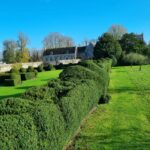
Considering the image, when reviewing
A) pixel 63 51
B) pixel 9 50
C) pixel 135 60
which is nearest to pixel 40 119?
pixel 135 60

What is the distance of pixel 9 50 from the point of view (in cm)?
7306

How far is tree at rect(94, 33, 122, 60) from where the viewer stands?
53.3 meters

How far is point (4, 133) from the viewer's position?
397cm

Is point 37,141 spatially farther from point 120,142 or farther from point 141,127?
point 141,127

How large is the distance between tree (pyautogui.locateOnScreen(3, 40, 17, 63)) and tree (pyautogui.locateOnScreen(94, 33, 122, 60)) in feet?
85.1

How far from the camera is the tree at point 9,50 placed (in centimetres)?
7093

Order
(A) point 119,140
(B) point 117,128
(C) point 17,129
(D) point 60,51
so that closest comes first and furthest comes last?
1. (C) point 17,129
2. (A) point 119,140
3. (B) point 117,128
4. (D) point 60,51

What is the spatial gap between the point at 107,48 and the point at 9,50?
31.1m

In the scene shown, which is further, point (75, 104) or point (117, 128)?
point (117, 128)

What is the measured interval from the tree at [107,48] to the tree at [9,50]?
26.0 meters

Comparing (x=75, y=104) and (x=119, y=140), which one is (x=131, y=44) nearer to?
(x=119, y=140)

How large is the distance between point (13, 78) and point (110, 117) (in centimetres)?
1733

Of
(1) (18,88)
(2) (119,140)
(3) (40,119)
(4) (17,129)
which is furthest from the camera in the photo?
Answer: (1) (18,88)

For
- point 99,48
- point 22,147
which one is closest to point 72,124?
point 22,147
